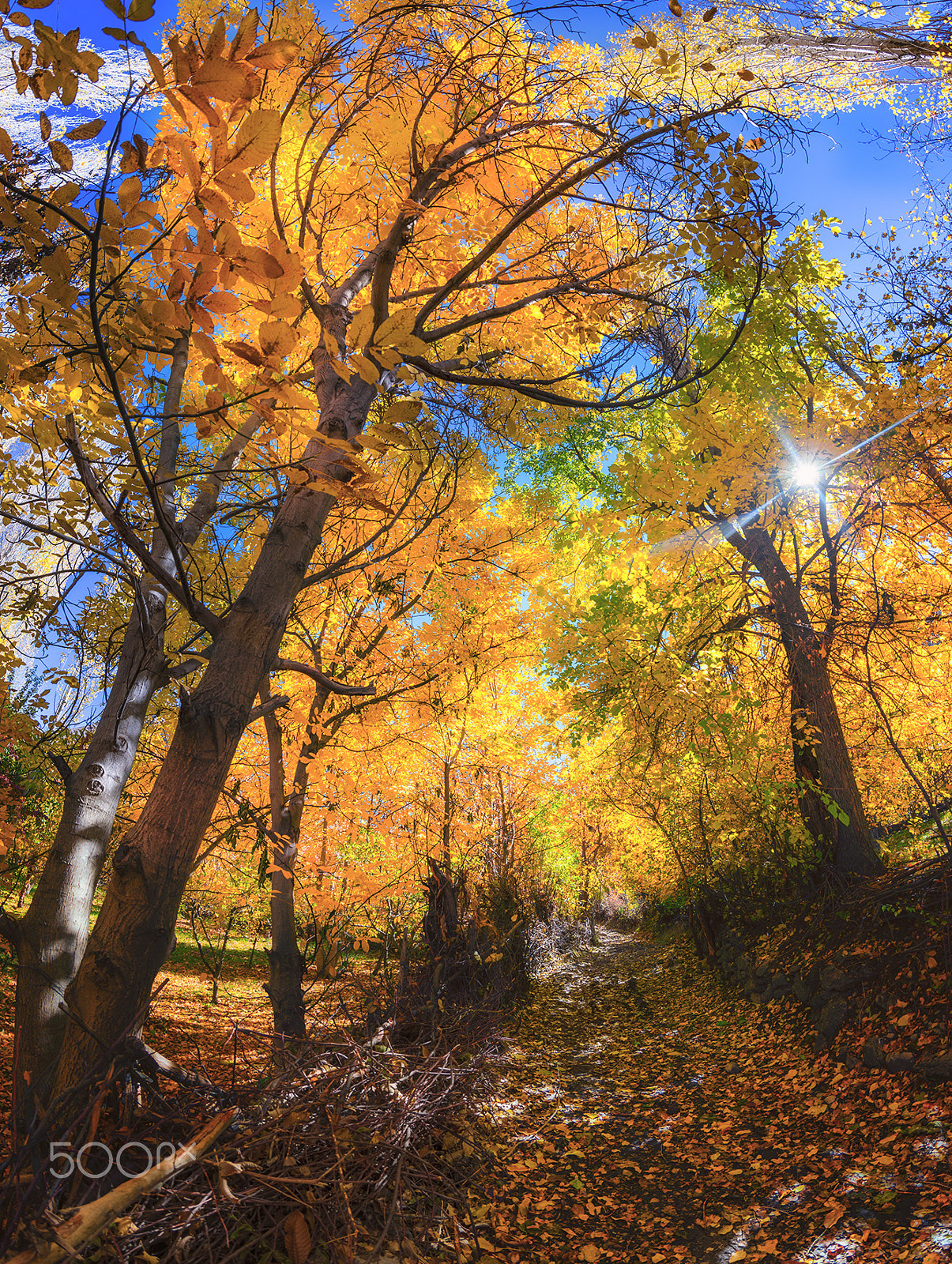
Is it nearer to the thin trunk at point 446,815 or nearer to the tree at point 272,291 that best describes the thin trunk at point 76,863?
the tree at point 272,291

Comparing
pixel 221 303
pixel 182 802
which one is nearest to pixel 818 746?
pixel 182 802

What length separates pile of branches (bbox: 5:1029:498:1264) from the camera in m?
1.95

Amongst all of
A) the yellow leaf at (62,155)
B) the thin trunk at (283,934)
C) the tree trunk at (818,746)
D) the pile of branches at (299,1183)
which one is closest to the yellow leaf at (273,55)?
the yellow leaf at (62,155)

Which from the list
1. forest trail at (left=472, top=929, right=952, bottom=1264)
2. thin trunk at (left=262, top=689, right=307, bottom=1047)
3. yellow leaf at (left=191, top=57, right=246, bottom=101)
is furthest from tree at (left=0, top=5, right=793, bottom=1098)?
forest trail at (left=472, top=929, right=952, bottom=1264)

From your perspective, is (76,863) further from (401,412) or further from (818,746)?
(818,746)

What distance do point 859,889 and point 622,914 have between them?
23.1 m

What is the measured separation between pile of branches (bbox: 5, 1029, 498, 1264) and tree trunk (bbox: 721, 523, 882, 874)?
4.52 meters

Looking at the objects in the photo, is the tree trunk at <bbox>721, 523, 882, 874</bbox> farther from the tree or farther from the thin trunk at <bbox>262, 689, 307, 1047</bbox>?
the thin trunk at <bbox>262, 689, 307, 1047</bbox>

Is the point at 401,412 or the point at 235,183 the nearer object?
the point at 235,183

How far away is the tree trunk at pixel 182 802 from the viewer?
1.84 meters

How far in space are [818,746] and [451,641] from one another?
3.94m

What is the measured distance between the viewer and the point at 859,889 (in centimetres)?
589

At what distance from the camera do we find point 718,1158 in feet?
13.9

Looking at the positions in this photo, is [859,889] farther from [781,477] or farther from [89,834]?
[89,834]
